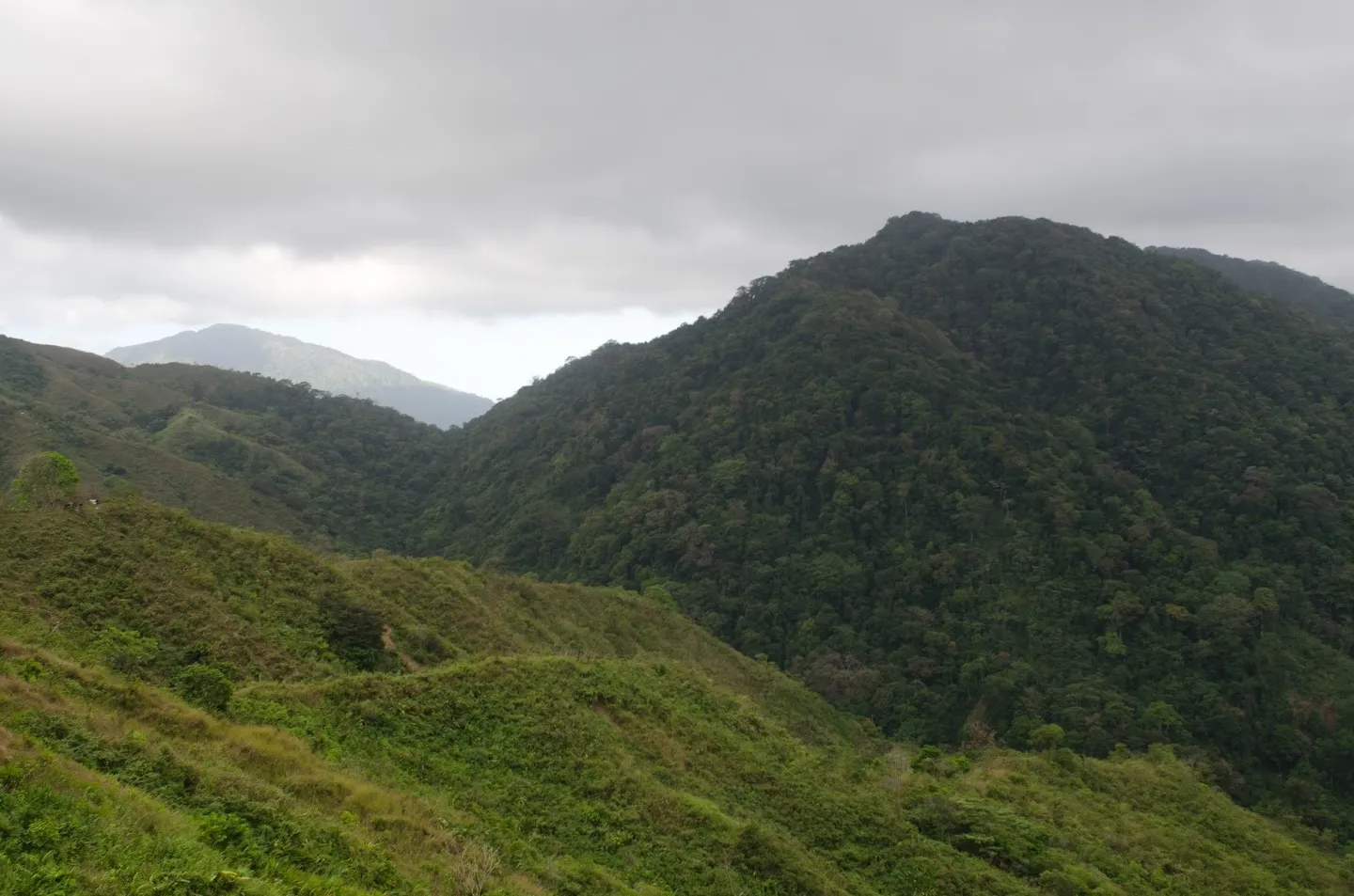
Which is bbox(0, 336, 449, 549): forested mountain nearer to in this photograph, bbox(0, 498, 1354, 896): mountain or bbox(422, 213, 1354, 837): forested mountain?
bbox(422, 213, 1354, 837): forested mountain

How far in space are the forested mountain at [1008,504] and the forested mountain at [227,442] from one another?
8515 millimetres

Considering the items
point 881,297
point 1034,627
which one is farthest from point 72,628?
point 881,297

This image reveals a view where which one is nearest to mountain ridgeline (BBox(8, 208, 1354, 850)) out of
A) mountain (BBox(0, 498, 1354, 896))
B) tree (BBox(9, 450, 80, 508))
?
mountain (BBox(0, 498, 1354, 896))

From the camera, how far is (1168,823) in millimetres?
23281

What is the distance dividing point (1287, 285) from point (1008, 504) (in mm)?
95750

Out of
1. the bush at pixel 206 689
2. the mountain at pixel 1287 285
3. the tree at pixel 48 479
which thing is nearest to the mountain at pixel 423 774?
the bush at pixel 206 689

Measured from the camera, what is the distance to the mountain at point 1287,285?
99.5m

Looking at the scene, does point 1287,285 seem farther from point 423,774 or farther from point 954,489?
point 423,774

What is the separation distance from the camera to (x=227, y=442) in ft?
255

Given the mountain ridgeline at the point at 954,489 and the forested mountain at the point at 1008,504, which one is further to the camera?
the mountain ridgeline at the point at 954,489

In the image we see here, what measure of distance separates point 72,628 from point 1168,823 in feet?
97.0

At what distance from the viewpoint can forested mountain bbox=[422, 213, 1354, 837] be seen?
42.3 metres

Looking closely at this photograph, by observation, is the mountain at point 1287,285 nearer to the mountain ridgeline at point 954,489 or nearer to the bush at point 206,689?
the mountain ridgeline at point 954,489

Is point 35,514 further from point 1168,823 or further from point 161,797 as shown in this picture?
point 1168,823
